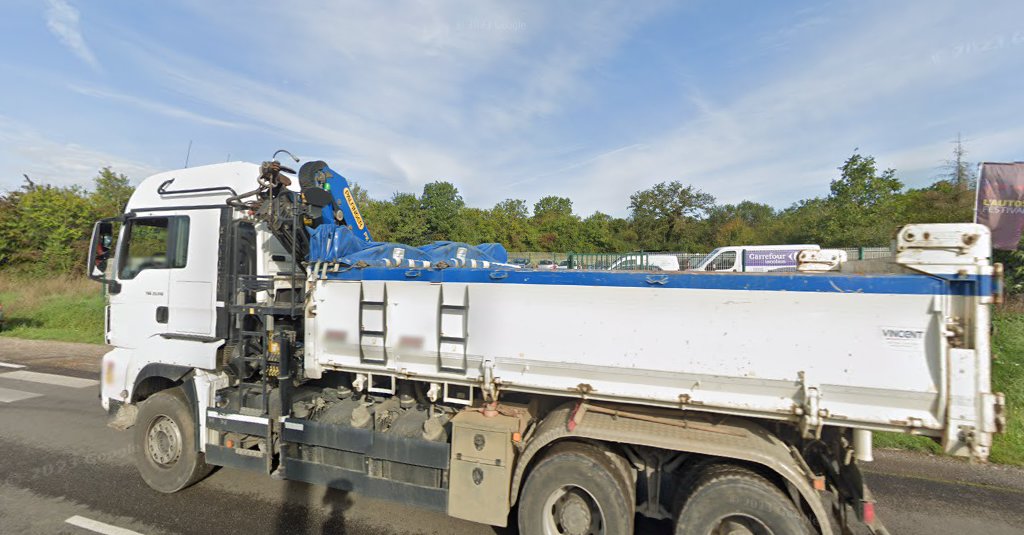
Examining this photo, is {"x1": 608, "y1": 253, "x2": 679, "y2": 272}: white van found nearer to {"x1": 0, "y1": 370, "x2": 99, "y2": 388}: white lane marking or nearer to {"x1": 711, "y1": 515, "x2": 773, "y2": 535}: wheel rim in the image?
{"x1": 711, "y1": 515, "x2": 773, "y2": 535}: wheel rim

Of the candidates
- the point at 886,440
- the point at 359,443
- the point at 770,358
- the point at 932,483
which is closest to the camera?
the point at 770,358

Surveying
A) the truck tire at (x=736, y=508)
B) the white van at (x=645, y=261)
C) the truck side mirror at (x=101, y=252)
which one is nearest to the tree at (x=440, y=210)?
the white van at (x=645, y=261)

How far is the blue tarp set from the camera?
3.84 m

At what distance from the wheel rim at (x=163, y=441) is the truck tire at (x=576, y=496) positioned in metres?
3.60

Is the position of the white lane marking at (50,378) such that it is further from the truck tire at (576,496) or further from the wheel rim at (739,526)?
the wheel rim at (739,526)

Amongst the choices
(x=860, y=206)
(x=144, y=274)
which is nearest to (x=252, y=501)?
(x=144, y=274)

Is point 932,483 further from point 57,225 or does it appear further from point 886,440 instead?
point 57,225

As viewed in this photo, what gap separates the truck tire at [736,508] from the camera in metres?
2.63

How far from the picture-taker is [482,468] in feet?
10.7

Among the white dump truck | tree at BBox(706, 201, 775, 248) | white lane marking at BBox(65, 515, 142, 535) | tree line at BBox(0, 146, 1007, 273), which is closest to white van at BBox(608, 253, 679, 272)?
tree line at BBox(0, 146, 1007, 273)

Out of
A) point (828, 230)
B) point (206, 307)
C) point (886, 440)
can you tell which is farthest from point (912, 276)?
point (828, 230)

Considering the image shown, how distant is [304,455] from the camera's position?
3814mm

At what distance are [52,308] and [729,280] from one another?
22030mm

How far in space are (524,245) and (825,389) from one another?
4721 centimetres
